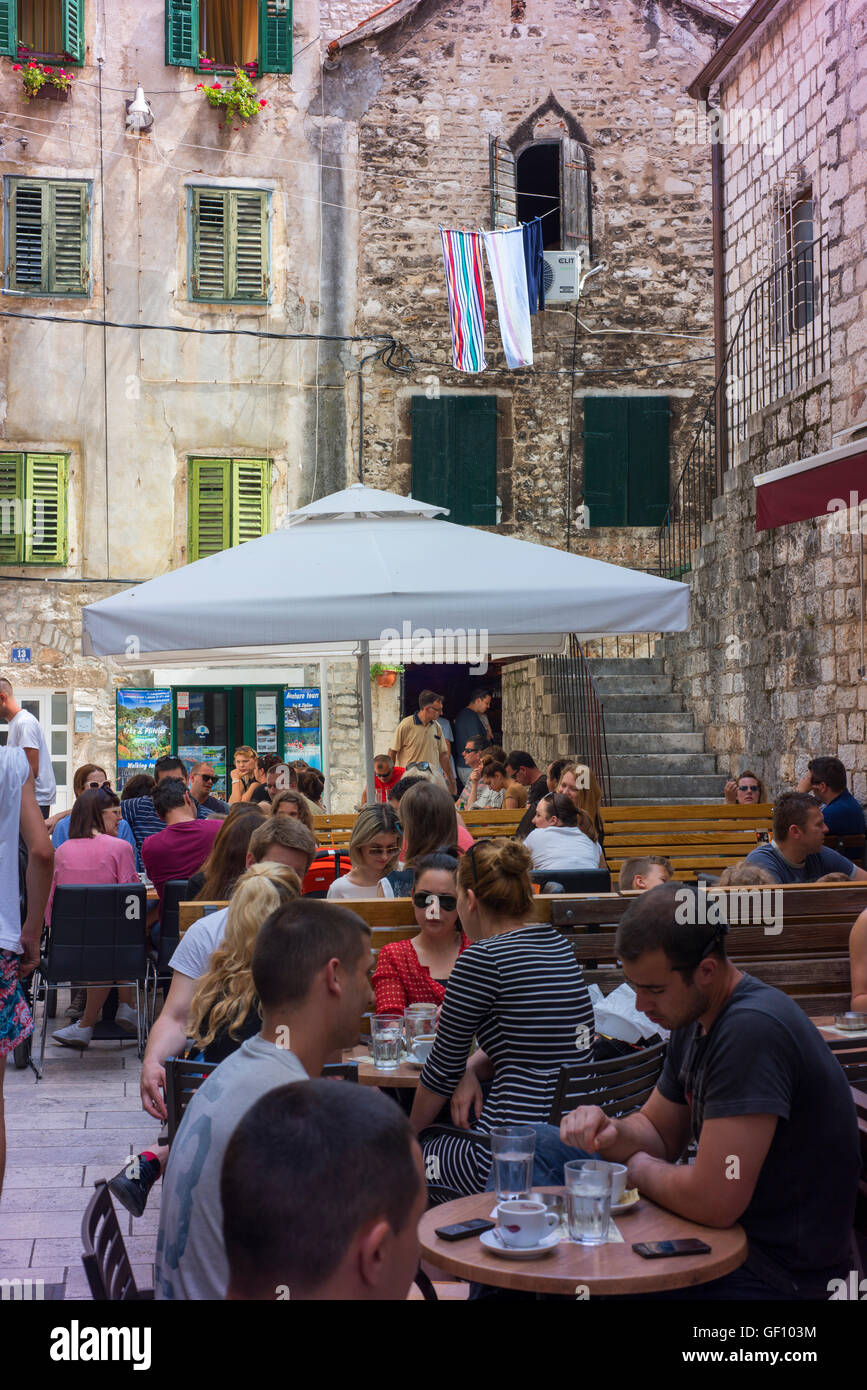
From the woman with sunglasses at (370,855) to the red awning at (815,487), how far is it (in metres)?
3.65

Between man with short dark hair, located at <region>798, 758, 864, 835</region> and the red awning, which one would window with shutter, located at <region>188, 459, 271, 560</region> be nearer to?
the red awning

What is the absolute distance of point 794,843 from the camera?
254 inches

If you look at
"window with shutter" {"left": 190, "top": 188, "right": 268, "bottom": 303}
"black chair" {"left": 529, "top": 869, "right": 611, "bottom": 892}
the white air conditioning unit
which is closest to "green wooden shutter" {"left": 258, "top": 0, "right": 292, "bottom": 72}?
"window with shutter" {"left": 190, "top": 188, "right": 268, "bottom": 303}

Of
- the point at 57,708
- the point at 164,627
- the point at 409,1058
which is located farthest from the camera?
the point at 57,708

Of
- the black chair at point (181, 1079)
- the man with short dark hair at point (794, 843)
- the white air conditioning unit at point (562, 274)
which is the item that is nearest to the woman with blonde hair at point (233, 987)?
the black chair at point (181, 1079)

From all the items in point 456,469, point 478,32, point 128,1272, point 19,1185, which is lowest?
point 19,1185

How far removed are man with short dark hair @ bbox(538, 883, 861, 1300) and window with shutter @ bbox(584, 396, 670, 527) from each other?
15.2m

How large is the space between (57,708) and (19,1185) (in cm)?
1193

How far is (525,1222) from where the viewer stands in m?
2.87

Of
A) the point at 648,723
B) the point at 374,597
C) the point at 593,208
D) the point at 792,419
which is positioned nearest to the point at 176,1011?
the point at 374,597

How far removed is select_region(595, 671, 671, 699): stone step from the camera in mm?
14656

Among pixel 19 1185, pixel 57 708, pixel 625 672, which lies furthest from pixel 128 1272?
pixel 57 708

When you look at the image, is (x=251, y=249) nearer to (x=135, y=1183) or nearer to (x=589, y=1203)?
(x=135, y=1183)
